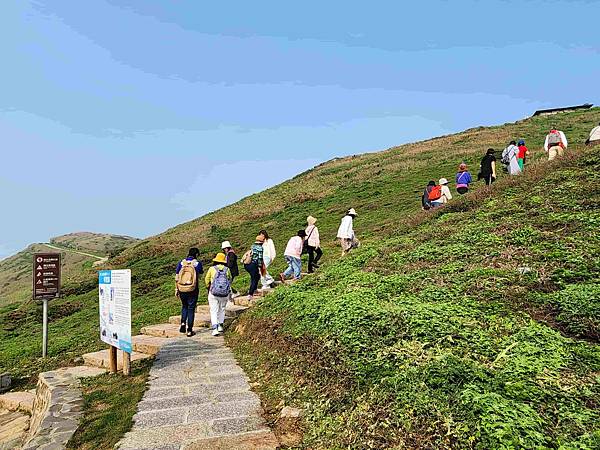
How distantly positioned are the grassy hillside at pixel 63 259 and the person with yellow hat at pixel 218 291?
56.3 ft

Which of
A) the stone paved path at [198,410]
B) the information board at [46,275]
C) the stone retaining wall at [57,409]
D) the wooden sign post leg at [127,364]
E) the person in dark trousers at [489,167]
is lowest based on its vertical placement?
the stone retaining wall at [57,409]

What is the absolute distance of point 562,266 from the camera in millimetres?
5988

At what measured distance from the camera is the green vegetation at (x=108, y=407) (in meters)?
4.84

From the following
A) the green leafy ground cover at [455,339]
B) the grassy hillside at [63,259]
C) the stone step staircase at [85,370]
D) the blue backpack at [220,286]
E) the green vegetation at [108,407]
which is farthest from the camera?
the grassy hillside at [63,259]

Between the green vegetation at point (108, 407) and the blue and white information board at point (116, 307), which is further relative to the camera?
the blue and white information board at point (116, 307)

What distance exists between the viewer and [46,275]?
11531mm

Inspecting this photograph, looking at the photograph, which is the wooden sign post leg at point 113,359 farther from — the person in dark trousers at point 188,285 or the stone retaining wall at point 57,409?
the person in dark trousers at point 188,285

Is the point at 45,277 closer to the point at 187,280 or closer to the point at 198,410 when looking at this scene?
the point at 187,280

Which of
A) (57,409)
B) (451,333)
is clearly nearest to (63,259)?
(57,409)

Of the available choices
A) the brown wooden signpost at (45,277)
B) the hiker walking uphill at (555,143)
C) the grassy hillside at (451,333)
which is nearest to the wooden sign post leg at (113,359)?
the grassy hillside at (451,333)

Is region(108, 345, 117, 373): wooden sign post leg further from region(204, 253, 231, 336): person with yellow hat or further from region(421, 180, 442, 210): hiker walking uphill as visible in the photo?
region(421, 180, 442, 210): hiker walking uphill

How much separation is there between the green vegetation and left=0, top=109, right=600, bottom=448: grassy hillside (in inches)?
64.7

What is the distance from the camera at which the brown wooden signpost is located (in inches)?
447

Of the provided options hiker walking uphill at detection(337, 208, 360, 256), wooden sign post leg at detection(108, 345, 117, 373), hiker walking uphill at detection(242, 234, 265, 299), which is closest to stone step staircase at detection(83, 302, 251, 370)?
wooden sign post leg at detection(108, 345, 117, 373)
